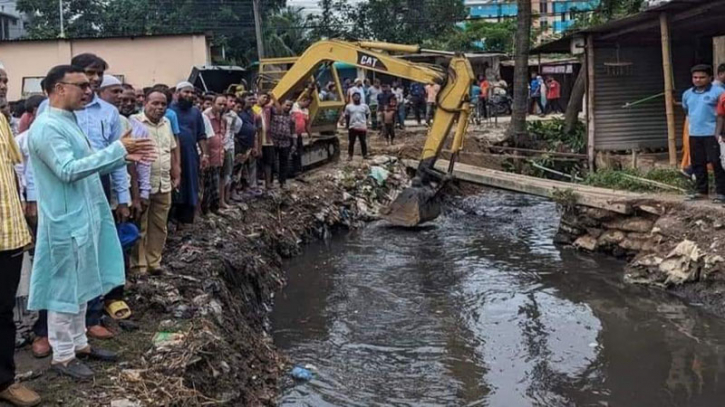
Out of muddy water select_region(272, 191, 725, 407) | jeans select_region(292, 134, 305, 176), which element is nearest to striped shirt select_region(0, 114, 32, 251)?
muddy water select_region(272, 191, 725, 407)

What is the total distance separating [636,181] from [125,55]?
599 inches

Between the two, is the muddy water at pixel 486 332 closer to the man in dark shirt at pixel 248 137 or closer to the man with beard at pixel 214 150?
the man with beard at pixel 214 150

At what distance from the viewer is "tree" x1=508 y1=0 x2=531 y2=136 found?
1706 centimetres

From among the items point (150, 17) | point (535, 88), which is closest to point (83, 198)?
point (535, 88)

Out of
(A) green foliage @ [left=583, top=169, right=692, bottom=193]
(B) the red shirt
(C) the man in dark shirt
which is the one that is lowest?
(A) green foliage @ [left=583, top=169, right=692, bottom=193]

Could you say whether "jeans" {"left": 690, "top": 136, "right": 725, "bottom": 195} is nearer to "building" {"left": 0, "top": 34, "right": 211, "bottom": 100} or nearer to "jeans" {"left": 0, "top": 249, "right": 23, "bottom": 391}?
"jeans" {"left": 0, "top": 249, "right": 23, "bottom": 391}

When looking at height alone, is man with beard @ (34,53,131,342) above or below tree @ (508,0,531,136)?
below

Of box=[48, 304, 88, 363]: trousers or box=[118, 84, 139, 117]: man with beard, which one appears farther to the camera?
box=[118, 84, 139, 117]: man with beard

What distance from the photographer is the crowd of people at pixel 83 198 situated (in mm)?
3826

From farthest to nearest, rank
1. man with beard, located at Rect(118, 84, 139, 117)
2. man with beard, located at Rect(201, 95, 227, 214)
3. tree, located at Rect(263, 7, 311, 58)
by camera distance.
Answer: tree, located at Rect(263, 7, 311, 58) → man with beard, located at Rect(201, 95, 227, 214) → man with beard, located at Rect(118, 84, 139, 117)

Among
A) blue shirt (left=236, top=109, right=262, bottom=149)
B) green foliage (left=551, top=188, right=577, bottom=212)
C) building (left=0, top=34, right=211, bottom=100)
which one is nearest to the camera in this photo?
blue shirt (left=236, top=109, right=262, bottom=149)

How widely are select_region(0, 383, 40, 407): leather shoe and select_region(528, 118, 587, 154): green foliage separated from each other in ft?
46.4

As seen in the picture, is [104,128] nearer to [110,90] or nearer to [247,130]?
[110,90]

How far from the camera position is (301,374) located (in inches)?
241
